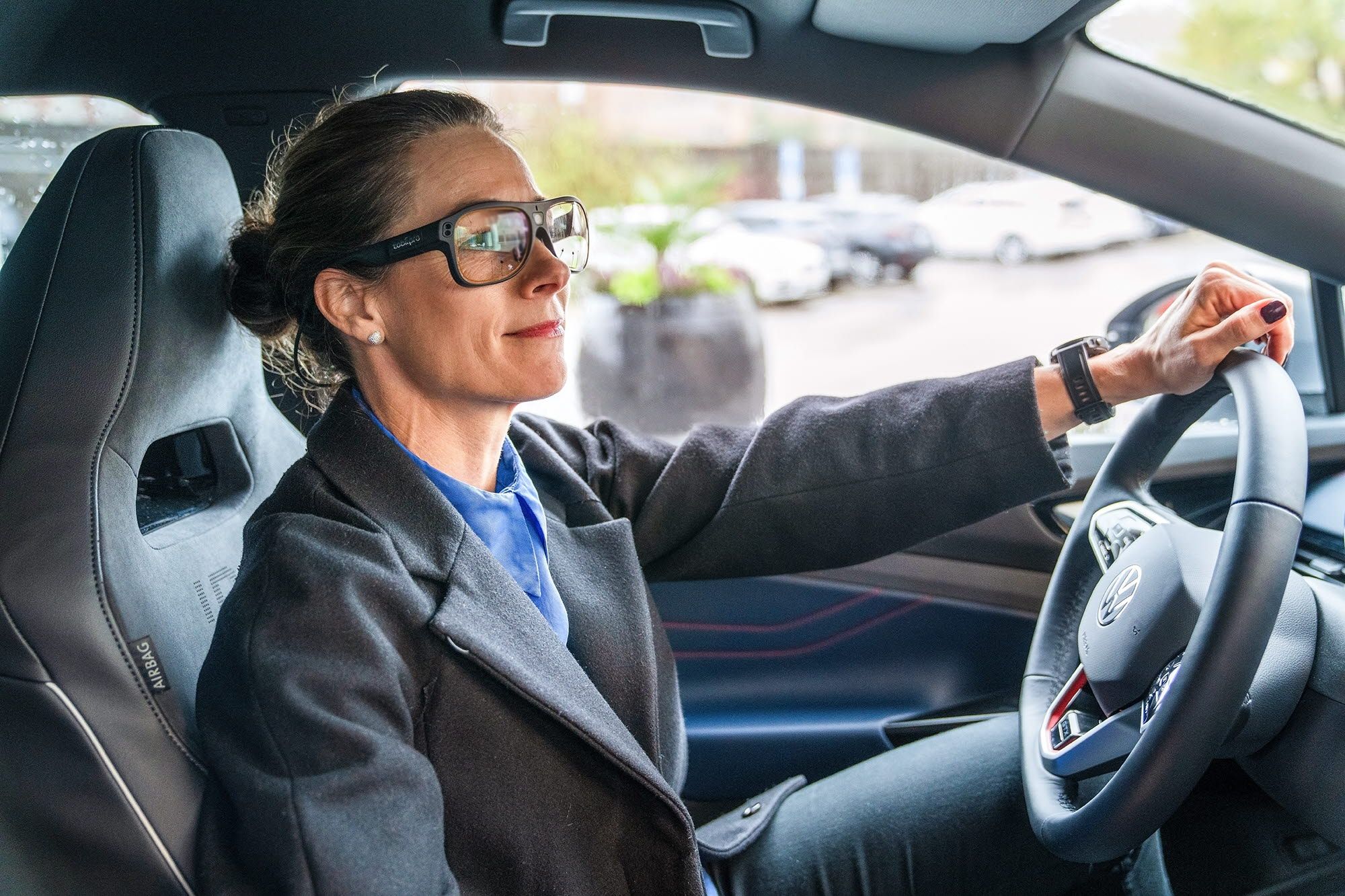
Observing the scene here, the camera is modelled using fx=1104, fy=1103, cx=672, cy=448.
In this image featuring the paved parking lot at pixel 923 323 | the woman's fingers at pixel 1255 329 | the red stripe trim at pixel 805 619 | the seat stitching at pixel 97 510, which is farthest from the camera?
the paved parking lot at pixel 923 323

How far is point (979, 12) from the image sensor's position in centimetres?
142

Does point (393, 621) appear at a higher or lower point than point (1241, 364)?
lower

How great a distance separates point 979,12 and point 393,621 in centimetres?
105

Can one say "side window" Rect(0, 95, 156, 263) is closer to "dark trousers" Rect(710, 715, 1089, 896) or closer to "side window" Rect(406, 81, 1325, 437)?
"side window" Rect(406, 81, 1325, 437)

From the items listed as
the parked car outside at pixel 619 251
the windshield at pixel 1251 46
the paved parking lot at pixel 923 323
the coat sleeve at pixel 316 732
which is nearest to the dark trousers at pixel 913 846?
the coat sleeve at pixel 316 732

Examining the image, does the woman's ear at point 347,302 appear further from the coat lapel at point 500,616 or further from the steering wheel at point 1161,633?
the steering wheel at point 1161,633

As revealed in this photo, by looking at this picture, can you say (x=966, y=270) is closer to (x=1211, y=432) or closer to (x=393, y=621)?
(x=1211, y=432)

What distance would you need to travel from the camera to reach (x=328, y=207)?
1.28m

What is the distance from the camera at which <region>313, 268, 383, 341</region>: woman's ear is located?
1.28m

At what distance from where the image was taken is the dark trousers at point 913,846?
1379 millimetres

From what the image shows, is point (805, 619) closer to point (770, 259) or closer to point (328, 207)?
point (328, 207)

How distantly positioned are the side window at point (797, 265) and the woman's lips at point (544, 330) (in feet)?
2.83

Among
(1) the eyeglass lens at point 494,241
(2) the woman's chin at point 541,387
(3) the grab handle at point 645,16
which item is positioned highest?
(3) the grab handle at point 645,16

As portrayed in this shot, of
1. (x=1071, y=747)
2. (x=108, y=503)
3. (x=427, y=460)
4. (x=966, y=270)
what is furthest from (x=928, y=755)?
(x=966, y=270)
